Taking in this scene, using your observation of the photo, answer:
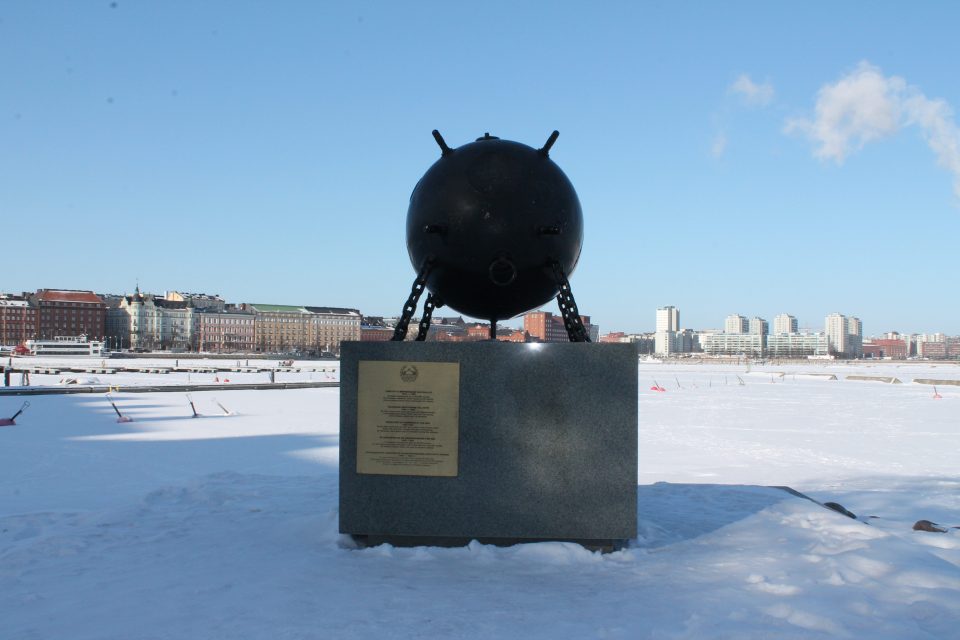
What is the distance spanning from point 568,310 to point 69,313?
539ft

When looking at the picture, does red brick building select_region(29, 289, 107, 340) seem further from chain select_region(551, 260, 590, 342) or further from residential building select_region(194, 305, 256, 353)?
chain select_region(551, 260, 590, 342)

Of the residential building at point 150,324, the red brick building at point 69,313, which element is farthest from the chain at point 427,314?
the red brick building at point 69,313

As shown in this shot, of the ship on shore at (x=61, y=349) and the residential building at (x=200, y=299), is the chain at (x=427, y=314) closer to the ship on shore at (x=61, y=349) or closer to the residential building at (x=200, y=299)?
the ship on shore at (x=61, y=349)

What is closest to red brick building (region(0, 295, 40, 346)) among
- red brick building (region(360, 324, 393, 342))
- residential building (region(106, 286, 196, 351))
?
residential building (region(106, 286, 196, 351))

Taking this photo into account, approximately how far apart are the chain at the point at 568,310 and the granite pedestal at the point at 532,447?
0.49 metres

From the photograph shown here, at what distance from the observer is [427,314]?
7293 millimetres

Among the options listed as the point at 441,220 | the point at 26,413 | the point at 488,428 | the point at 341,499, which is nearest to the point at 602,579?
the point at 488,428

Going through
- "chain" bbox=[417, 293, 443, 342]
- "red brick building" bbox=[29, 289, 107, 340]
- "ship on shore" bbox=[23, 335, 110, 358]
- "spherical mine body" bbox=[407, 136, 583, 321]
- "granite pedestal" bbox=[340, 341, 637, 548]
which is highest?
"red brick building" bbox=[29, 289, 107, 340]

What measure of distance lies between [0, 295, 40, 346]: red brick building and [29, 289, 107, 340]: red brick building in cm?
106

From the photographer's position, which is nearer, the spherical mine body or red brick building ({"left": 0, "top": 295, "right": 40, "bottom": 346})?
the spherical mine body

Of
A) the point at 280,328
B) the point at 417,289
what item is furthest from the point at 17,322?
the point at 417,289

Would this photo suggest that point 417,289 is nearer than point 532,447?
No

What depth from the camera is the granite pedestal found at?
6.44 meters

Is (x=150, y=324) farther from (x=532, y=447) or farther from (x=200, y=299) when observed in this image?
(x=532, y=447)
